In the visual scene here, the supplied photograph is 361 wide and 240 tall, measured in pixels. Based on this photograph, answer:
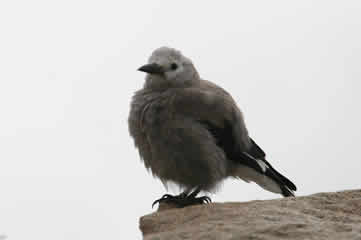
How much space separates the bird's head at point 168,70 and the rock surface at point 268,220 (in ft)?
5.55

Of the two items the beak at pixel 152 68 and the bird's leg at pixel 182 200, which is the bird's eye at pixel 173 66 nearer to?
the beak at pixel 152 68

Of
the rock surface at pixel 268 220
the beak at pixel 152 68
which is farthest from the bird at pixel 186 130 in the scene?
the rock surface at pixel 268 220

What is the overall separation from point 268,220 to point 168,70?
7.85 ft

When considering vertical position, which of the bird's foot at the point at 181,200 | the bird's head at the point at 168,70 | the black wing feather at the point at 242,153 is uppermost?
the bird's head at the point at 168,70

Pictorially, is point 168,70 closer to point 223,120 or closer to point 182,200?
point 223,120

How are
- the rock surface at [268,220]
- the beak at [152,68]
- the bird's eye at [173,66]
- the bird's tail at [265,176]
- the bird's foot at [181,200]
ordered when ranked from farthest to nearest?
the bird's tail at [265,176]
the bird's eye at [173,66]
the beak at [152,68]
the bird's foot at [181,200]
the rock surface at [268,220]

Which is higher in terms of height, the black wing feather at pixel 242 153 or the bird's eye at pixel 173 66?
the bird's eye at pixel 173 66

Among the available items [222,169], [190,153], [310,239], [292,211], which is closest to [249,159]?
[222,169]

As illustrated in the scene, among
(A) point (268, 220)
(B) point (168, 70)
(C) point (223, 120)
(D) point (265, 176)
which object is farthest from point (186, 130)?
(A) point (268, 220)

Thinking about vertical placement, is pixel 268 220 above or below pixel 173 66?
below

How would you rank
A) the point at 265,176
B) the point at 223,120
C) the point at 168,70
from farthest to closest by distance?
1. the point at 265,176
2. the point at 168,70
3. the point at 223,120

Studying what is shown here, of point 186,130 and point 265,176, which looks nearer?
point 186,130

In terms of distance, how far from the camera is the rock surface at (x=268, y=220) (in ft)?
12.0

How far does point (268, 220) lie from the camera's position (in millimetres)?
3895
